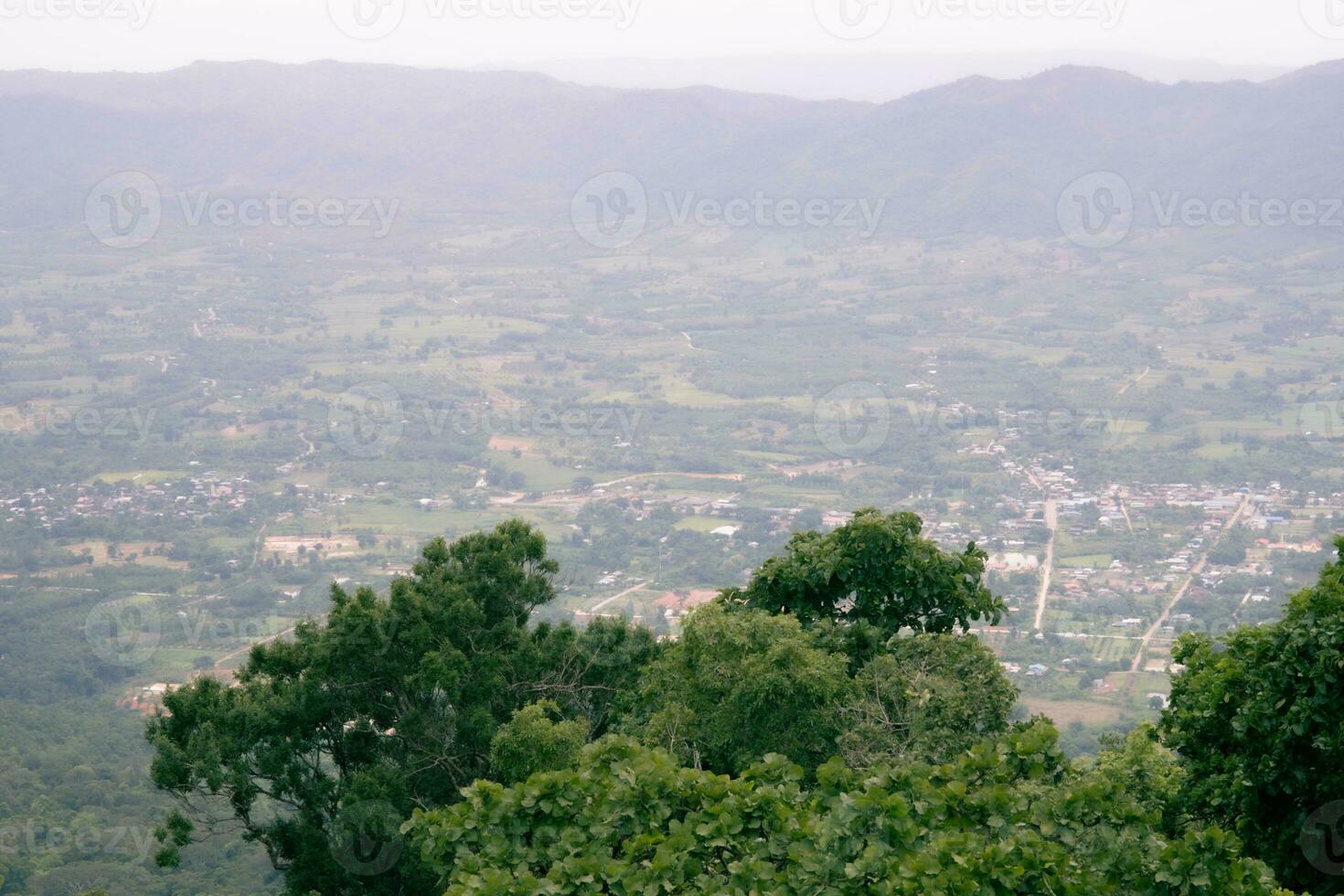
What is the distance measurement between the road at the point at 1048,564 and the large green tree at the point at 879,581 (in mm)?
29261

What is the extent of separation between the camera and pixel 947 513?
5803 cm

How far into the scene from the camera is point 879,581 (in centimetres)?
1223

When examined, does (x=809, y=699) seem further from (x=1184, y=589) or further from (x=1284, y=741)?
(x=1184, y=589)

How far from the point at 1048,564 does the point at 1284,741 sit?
43417 millimetres

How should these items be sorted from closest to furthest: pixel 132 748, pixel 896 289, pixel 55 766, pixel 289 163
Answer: pixel 55 766, pixel 132 748, pixel 896 289, pixel 289 163

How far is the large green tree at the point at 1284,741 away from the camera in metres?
7.72

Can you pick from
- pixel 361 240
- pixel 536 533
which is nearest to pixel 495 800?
pixel 536 533

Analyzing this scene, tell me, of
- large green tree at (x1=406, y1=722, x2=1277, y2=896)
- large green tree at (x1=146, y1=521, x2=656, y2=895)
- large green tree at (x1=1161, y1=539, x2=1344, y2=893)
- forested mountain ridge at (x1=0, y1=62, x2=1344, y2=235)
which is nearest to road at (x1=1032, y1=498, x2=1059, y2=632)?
large green tree at (x1=146, y1=521, x2=656, y2=895)

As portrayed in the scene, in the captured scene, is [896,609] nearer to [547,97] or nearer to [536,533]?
[536,533]

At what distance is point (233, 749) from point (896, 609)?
21.0 ft

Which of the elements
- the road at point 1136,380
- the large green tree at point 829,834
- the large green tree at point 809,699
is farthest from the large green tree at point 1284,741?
the road at point 1136,380

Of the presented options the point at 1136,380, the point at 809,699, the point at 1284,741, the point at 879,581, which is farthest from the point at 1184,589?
the point at 1284,741

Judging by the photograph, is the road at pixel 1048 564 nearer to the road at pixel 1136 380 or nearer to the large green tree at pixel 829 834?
the road at pixel 1136 380

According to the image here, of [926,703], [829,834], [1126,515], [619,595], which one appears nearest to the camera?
[829,834]
